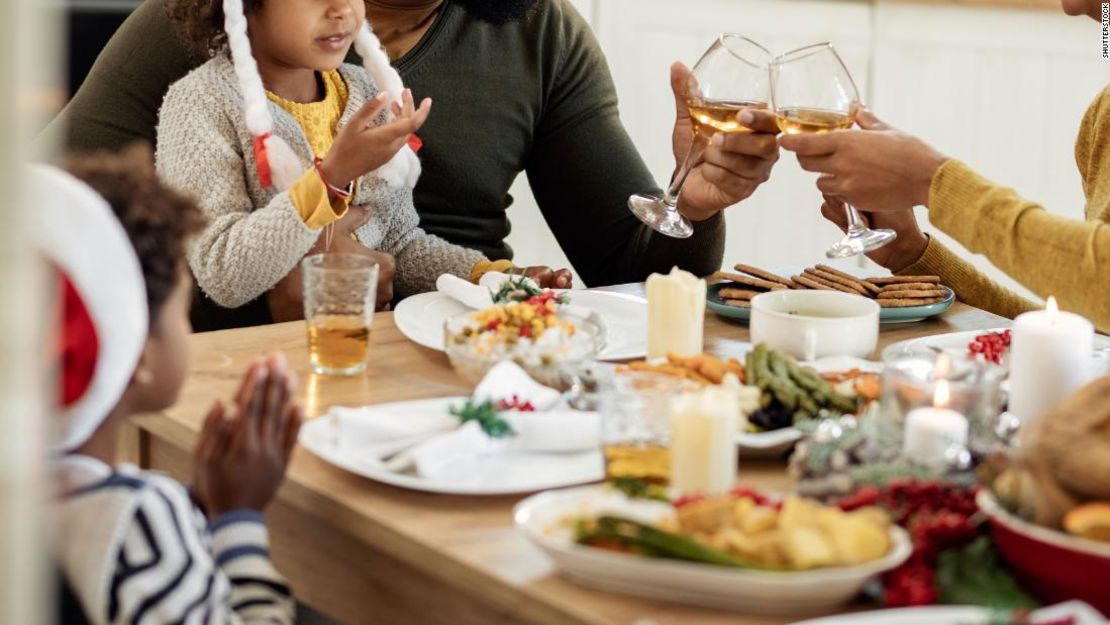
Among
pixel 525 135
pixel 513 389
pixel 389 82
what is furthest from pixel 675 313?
pixel 525 135

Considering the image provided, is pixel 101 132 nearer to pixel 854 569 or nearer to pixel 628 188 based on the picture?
pixel 628 188

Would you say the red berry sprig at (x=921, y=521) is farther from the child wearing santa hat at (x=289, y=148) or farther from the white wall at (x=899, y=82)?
the white wall at (x=899, y=82)

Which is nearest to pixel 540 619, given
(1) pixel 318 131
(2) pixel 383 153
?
(2) pixel 383 153

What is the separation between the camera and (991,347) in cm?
153

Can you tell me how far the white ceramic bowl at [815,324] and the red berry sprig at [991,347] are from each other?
0.34ft

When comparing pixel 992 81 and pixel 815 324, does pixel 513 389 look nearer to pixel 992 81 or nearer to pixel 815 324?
A: pixel 815 324

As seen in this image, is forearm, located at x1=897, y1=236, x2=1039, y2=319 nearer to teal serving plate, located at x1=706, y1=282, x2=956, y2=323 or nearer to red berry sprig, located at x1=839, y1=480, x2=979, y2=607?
teal serving plate, located at x1=706, y1=282, x2=956, y2=323

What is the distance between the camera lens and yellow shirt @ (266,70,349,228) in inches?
75.4

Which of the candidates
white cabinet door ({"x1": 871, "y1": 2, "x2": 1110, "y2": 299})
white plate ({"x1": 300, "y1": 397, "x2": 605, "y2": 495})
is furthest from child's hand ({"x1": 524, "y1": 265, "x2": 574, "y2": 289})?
white cabinet door ({"x1": 871, "y1": 2, "x2": 1110, "y2": 299})

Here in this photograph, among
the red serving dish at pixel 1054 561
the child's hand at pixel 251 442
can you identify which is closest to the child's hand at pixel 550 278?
the child's hand at pixel 251 442

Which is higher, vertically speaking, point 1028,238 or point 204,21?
point 204,21

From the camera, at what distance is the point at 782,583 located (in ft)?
3.02

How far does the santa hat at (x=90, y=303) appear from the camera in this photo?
92cm

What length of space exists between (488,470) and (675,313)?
0.38 meters
